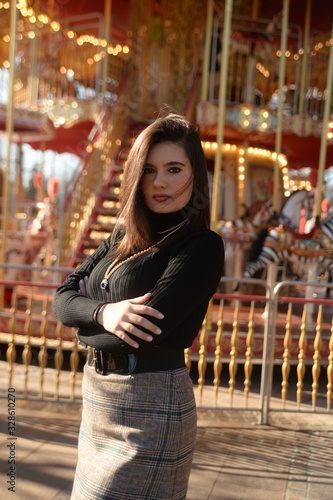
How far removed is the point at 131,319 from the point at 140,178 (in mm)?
409

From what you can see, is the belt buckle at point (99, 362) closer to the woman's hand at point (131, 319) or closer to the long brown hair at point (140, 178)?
the woman's hand at point (131, 319)

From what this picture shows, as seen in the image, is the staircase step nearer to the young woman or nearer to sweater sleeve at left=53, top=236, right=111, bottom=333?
sweater sleeve at left=53, top=236, right=111, bottom=333

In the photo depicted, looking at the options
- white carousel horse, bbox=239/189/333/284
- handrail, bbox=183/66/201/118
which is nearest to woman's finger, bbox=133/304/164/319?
white carousel horse, bbox=239/189/333/284

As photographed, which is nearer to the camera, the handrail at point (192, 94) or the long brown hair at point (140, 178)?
the long brown hair at point (140, 178)

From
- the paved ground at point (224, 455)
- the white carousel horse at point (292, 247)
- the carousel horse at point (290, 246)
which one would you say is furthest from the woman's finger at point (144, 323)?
the white carousel horse at point (292, 247)

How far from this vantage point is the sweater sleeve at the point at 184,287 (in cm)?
138

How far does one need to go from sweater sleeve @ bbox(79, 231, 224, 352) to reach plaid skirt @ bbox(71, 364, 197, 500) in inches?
4.6

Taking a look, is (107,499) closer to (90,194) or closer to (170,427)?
(170,427)

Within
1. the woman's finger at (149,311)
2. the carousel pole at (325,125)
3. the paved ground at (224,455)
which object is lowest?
the paved ground at (224,455)

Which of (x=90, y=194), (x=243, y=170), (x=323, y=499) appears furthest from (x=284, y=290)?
(x=323, y=499)

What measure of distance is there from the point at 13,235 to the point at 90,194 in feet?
4.55

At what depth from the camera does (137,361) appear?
1454mm

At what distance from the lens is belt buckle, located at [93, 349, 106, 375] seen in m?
1.49

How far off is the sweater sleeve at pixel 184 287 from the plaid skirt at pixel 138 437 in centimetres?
12
